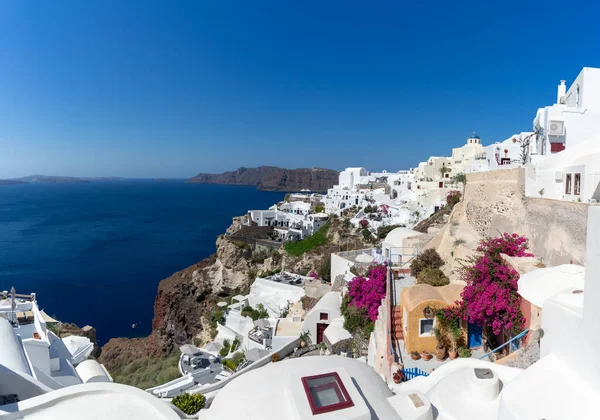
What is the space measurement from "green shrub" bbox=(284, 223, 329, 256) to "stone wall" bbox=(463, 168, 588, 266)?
20.5 metres

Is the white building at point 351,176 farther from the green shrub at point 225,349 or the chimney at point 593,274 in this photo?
the chimney at point 593,274

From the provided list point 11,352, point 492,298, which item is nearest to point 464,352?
point 492,298

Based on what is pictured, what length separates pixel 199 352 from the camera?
63.2 feet

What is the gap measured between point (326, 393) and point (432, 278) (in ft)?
28.6

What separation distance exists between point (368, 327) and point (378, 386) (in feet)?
25.8

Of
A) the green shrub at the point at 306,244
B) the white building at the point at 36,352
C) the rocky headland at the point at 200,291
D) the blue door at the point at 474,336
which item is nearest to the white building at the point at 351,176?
the green shrub at the point at 306,244

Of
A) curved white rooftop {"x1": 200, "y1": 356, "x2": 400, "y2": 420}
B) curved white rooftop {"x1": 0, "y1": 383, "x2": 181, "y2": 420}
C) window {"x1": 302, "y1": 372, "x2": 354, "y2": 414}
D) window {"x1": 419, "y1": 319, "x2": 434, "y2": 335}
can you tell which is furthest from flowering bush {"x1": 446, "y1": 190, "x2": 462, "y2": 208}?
curved white rooftop {"x1": 0, "y1": 383, "x2": 181, "y2": 420}

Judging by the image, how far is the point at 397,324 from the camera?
31.3 ft

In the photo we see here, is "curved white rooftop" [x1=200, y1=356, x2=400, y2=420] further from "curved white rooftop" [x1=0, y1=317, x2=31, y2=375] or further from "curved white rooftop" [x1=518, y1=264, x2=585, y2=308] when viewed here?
"curved white rooftop" [x1=0, y1=317, x2=31, y2=375]

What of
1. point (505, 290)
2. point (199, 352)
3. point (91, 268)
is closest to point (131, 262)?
point (91, 268)

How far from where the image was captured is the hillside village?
4.16 meters

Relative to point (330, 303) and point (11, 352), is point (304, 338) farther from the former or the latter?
point (11, 352)

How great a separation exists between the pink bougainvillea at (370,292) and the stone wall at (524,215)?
4.64m

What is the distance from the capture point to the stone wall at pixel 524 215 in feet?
26.9
